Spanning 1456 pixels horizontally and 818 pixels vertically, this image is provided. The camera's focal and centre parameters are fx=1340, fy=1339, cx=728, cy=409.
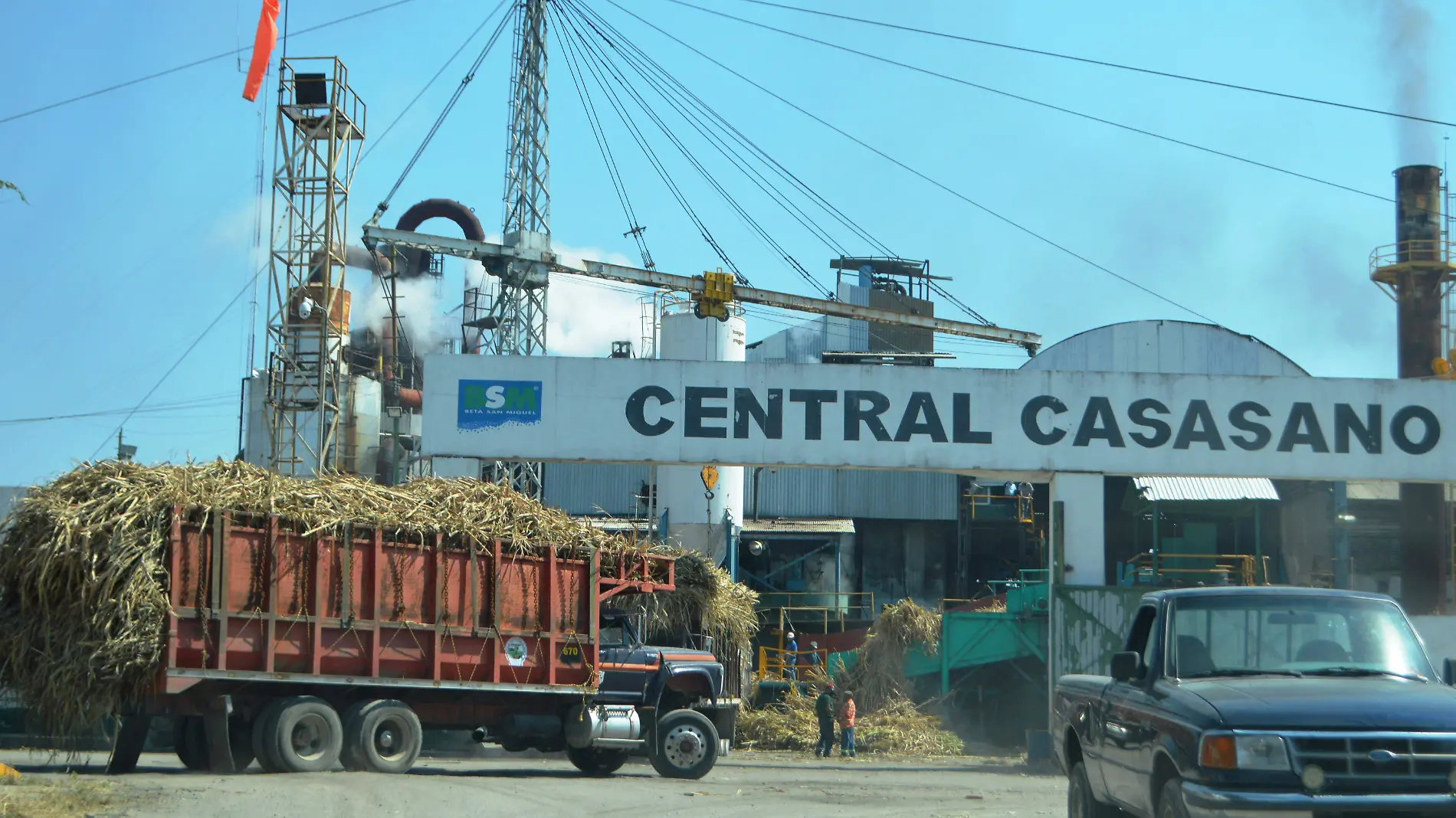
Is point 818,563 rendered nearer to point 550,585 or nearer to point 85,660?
point 550,585

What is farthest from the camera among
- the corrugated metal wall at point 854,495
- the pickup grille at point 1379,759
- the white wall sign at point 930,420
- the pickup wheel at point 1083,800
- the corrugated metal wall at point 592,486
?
the corrugated metal wall at point 592,486

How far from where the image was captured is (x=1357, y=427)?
74.9ft

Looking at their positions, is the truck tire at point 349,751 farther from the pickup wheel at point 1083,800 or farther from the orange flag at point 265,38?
the orange flag at point 265,38

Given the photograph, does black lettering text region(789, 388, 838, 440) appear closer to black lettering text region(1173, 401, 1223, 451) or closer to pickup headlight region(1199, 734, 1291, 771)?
black lettering text region(1173, 401, 1223, 451)

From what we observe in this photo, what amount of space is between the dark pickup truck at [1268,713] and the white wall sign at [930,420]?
1205 cm

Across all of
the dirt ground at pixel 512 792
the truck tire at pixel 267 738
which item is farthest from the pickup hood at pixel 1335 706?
the truck tire at pixel 267 738

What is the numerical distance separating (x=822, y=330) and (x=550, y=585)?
154 ft

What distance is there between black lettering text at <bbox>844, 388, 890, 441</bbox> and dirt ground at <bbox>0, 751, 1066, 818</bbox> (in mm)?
5528

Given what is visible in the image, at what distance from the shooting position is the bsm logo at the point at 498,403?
73.9ft

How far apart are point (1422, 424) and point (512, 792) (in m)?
16.8

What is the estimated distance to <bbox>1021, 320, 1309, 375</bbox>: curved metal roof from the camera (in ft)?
143

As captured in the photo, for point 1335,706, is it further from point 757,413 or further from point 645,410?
point 645,410

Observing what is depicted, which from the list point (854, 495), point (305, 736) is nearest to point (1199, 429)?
point (305, 736)

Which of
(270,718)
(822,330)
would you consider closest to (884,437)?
(270,718)
